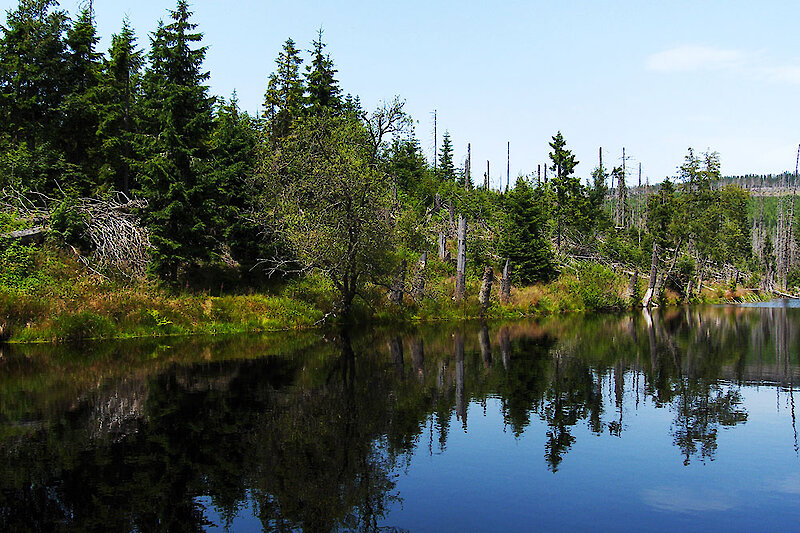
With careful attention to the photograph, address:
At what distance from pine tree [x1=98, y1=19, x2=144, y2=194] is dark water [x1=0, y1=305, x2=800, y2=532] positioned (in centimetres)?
1418

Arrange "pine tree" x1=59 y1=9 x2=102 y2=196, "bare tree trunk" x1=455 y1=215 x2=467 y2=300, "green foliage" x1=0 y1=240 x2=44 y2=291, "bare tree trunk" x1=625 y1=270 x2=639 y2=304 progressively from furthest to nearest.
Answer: "bare tree trunk" x1=625 y1=270 x2=639 y2=304 < "bare tree trunk" x1=455 y1=215 x2=467 y2=300 < "pine tree" x1=59 y1=9 x2=102 y2=196 < "green foliage" x1=0 y1=240 x2=44 y2=291

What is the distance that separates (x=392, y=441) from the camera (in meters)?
12.0

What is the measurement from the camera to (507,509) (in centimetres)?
896

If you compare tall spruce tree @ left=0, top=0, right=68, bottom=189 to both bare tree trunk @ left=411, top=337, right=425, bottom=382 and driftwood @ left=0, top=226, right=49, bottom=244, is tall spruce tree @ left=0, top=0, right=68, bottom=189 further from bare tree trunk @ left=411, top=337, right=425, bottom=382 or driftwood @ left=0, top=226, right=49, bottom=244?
bare tree trunk @ left=411, top=337, right=425, bottom=382

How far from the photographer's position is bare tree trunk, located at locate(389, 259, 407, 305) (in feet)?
113

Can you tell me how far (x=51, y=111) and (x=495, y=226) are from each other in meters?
31.5

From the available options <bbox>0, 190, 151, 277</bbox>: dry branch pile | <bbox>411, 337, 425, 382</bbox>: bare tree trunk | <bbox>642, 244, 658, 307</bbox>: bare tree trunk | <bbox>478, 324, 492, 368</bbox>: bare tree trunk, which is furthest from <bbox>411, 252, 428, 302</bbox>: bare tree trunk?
<bbox>642, 244, 658, 307</bbox>: bare tree trunk

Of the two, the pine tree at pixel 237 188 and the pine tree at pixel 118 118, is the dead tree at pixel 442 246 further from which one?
the pine tree at pixel 118 118

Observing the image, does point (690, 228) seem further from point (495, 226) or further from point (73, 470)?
point (73, 470)

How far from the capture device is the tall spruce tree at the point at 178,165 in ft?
93.5

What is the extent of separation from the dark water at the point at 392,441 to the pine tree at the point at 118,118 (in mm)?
14183

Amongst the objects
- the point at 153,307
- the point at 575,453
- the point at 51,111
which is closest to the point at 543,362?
the point at 575,453

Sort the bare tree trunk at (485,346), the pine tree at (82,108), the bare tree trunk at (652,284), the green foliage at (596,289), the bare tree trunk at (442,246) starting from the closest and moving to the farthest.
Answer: the bare tree trunk at (485,346) → the pine tree at (82,108) → the bare tree trunk at (442,246) → the green foliage at (596,289) → the bare tree trunk at (652,284)

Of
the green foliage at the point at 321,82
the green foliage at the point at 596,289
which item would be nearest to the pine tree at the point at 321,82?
the green foliage at the point at 321,82
